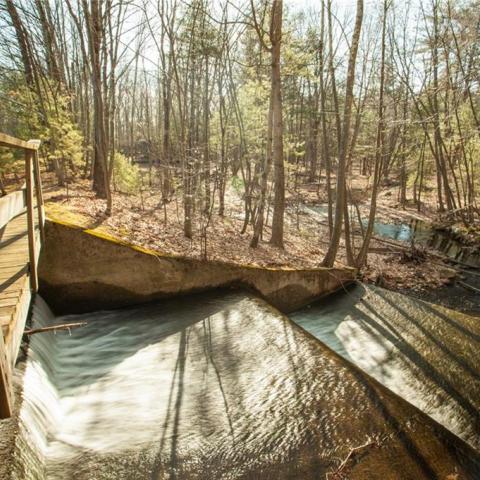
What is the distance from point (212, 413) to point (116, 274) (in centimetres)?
419

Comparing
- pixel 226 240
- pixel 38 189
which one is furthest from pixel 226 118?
pixel 38 189

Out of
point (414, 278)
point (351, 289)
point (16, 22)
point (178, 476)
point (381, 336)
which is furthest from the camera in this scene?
point (414, 278)

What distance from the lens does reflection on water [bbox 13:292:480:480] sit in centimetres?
373

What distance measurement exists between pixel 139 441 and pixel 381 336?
5.62 meters

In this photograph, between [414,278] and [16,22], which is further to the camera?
[414,278]

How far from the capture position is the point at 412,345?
7207 millimetres

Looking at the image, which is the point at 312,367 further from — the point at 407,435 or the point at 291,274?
the point at 291,274

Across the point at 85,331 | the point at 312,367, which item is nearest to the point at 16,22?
the point at 85,331

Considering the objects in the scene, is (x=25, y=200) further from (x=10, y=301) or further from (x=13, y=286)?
(x=10, y=301)

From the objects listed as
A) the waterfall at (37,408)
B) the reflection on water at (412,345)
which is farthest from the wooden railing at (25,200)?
the reflection on water at (412,345)

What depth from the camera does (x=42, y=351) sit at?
5.47 meters

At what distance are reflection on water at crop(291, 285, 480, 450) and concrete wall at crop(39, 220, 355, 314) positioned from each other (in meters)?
1.85

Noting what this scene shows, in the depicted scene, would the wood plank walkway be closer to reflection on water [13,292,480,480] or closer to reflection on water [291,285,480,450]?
reflection on water [13,292,480,480]

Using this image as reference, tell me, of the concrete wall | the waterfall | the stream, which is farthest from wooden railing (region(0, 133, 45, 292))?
the stream
